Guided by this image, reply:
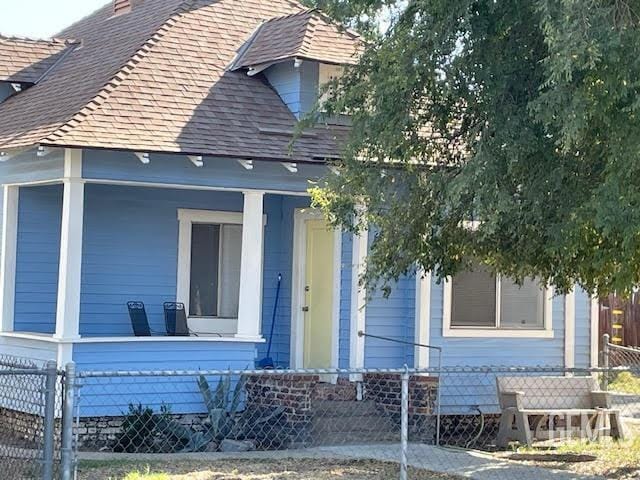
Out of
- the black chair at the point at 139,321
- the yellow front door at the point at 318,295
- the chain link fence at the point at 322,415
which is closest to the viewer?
the chain link fence at the point at 322,415

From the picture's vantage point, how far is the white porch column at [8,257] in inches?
608

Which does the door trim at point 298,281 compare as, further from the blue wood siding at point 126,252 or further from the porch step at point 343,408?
the porch step at point 343,408

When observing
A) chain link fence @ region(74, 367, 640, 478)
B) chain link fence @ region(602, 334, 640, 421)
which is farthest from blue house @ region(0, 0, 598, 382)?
chain link fence @ region(602, 334, 640, 421)

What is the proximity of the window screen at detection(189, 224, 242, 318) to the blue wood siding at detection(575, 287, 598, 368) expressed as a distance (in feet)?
16.1

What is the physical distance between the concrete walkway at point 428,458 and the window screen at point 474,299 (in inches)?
108

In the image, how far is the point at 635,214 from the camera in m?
9.07

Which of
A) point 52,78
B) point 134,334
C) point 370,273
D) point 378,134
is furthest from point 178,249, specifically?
point 378,134

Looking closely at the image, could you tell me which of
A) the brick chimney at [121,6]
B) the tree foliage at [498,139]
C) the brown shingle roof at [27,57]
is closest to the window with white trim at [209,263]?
the brown shingle roof at [27,57]

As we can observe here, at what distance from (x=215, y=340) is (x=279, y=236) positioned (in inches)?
122

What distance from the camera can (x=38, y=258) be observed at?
52.4ft

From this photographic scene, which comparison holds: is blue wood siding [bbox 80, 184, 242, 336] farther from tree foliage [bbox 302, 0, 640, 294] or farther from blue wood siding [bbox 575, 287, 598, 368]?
blue wood siding [bbox 575, 287, 598, 368]

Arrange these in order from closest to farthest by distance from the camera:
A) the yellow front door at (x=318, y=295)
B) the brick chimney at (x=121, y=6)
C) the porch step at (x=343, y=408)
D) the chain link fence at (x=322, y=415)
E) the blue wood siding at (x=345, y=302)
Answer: the chain link fence at (x=322, y=415) → the porch step at (x=343, y=408) → the blue wood siding at (x=345, y=302) → the yellow front door at (x=318, y=295) → the brick chimney at (x=121, y=6)

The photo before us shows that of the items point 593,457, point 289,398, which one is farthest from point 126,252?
point 593,457

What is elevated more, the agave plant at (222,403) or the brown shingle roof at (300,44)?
the brown shingle roof at (300,44)
